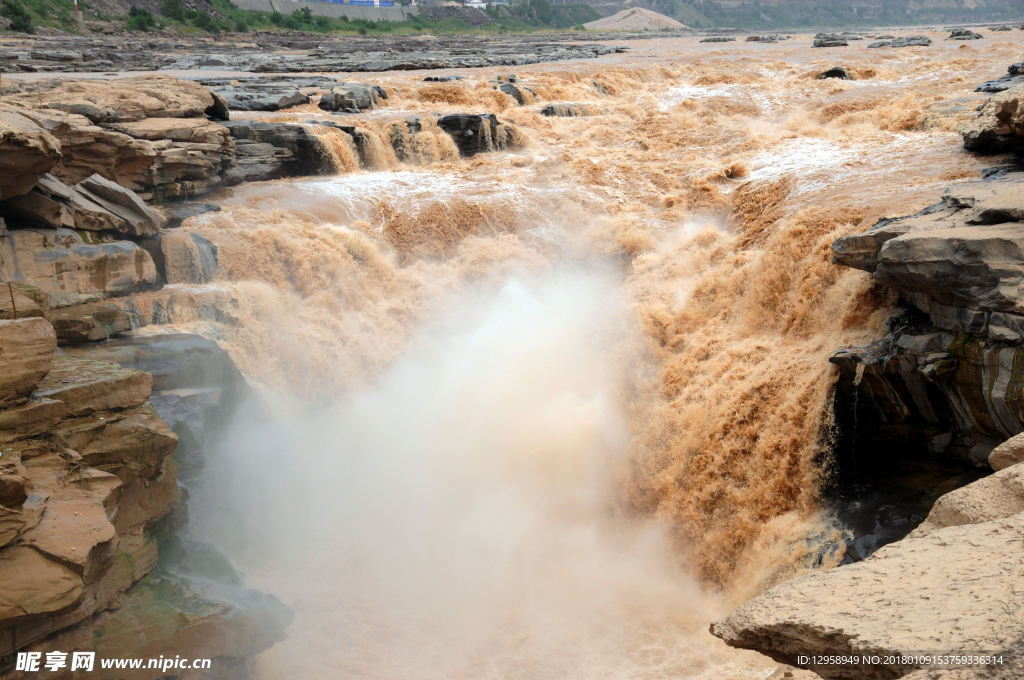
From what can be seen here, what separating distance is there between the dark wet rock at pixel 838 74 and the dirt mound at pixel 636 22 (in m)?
42.5

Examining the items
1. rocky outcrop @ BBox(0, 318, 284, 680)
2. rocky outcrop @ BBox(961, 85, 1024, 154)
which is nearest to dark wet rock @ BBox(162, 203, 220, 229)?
rocky outcrop @ BBox(0, 318, 284, 680)

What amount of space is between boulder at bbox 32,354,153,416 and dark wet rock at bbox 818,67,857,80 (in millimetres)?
19649

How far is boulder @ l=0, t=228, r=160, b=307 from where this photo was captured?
320 inches

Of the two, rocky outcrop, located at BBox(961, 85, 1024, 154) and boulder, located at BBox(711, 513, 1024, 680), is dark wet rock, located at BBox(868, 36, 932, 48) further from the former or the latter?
boulder, located at BBox(711, 513, 1024, 680)

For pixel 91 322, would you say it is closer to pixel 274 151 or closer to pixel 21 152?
pixel 21 152

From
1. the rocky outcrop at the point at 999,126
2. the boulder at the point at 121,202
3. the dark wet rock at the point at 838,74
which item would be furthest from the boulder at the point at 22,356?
the dark wet rock at the point at 838,74

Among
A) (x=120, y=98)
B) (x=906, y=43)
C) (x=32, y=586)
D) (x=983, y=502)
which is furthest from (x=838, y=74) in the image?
(x=32, y=586)

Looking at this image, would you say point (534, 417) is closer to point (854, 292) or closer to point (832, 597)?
point (854, 292)

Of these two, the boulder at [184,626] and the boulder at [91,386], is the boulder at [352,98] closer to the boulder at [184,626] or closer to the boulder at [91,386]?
the boulder at [91,386]

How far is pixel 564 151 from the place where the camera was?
16.4m

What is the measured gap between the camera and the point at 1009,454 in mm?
4855

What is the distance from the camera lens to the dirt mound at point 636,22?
198ft

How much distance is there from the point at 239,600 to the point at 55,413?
2.47 meters

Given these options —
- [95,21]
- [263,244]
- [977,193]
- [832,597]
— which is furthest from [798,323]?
[95,21]
